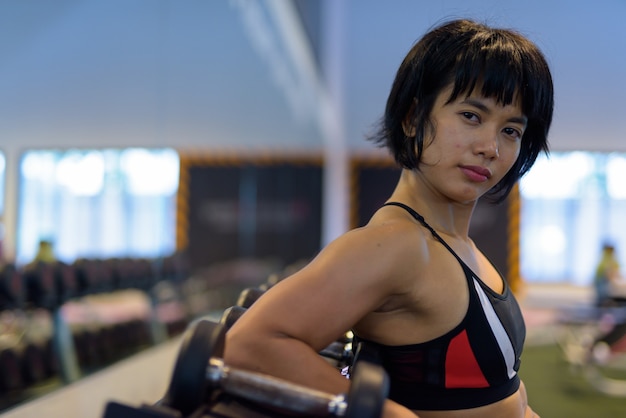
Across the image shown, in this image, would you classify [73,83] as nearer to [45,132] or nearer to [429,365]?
[45,132]

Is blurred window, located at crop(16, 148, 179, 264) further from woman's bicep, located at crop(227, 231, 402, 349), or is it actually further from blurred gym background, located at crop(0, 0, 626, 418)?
woman's bicep, located at crop(227, 231, 402, 349)

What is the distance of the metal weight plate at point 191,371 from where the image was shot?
57 cm

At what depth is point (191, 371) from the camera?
0.57 m

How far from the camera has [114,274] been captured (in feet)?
13.2

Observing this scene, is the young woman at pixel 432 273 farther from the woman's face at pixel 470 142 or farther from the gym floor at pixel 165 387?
the gym floor at pixel 165 387

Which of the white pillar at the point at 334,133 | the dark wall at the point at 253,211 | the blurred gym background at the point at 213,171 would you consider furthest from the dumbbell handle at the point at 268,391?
the dark wall at the point at 253,211

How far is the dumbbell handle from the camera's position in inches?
23.2

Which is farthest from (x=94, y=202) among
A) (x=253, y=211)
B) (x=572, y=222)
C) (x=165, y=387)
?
(x=572, y=222)

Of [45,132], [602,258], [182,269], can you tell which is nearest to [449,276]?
[45,132]

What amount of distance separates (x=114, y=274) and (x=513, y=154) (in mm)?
3533

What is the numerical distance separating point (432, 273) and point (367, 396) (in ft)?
0.85

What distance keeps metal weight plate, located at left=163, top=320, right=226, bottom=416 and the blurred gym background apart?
631 millimetres

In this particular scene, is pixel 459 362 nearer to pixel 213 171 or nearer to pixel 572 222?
pixel 572 222

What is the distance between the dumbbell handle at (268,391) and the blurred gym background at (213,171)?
24.5 inches
